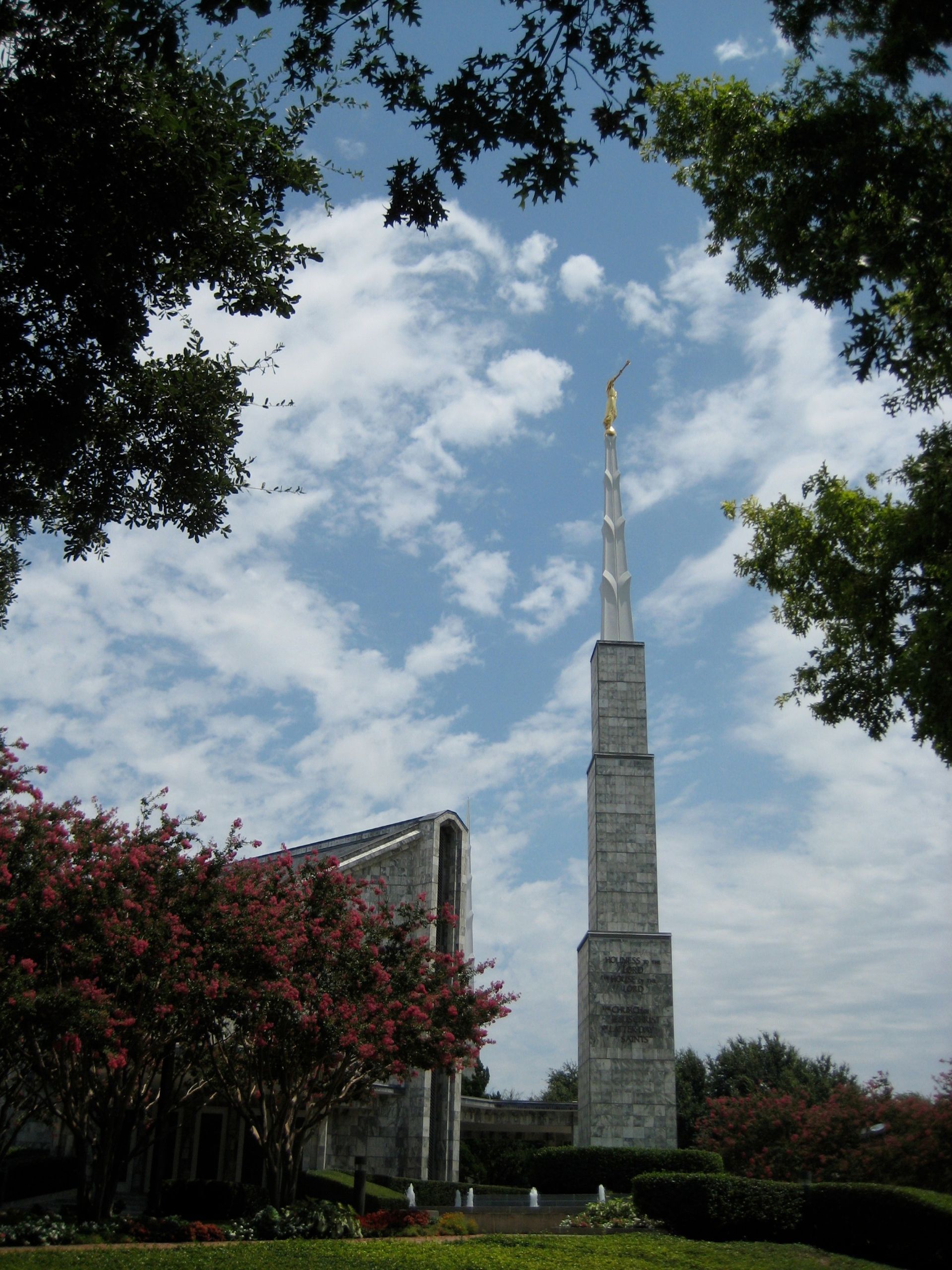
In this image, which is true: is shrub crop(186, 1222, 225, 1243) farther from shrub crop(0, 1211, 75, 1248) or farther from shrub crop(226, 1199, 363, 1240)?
shrub crop(0, 1211, 75, 1248)

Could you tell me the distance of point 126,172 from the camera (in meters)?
9.13

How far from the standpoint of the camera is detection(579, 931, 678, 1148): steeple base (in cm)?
2845

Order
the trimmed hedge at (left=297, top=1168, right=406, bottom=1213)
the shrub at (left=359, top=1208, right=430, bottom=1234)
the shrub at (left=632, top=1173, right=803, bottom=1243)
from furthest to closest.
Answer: the trimmed hedge at (left=297, top=1168, right=406, bottom=1213)
the shrub at (left=359, top=1208, right=430, bottom=1234)
the shrub at (left=632, top=1173, right=803, bottom=1243)

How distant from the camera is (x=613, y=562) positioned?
120 feet

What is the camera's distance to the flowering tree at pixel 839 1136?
991 inches

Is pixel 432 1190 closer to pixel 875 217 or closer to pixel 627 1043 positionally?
pixel 627 1043

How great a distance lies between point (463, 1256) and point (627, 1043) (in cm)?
1720

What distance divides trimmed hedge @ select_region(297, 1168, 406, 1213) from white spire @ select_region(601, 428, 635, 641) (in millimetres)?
18510

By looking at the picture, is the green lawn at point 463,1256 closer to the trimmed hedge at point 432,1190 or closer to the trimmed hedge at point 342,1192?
the trimmed hedge at point 342,1192

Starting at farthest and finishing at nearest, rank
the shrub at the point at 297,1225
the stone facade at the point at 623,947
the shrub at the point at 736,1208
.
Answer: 1. the stone facade at the point at 623,947
2. the shrub at the point at 736,1208
3. the shrub at the point at 297,1225

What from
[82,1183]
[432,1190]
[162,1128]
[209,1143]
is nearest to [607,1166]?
[432,1190]

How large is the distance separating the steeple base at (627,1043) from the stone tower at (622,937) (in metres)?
0.03

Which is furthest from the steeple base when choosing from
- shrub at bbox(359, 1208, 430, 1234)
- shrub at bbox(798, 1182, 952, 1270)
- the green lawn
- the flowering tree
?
the green lawn

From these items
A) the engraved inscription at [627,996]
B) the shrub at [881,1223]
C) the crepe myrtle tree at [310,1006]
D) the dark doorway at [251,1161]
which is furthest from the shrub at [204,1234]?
the engraved inscription at [627,996]
